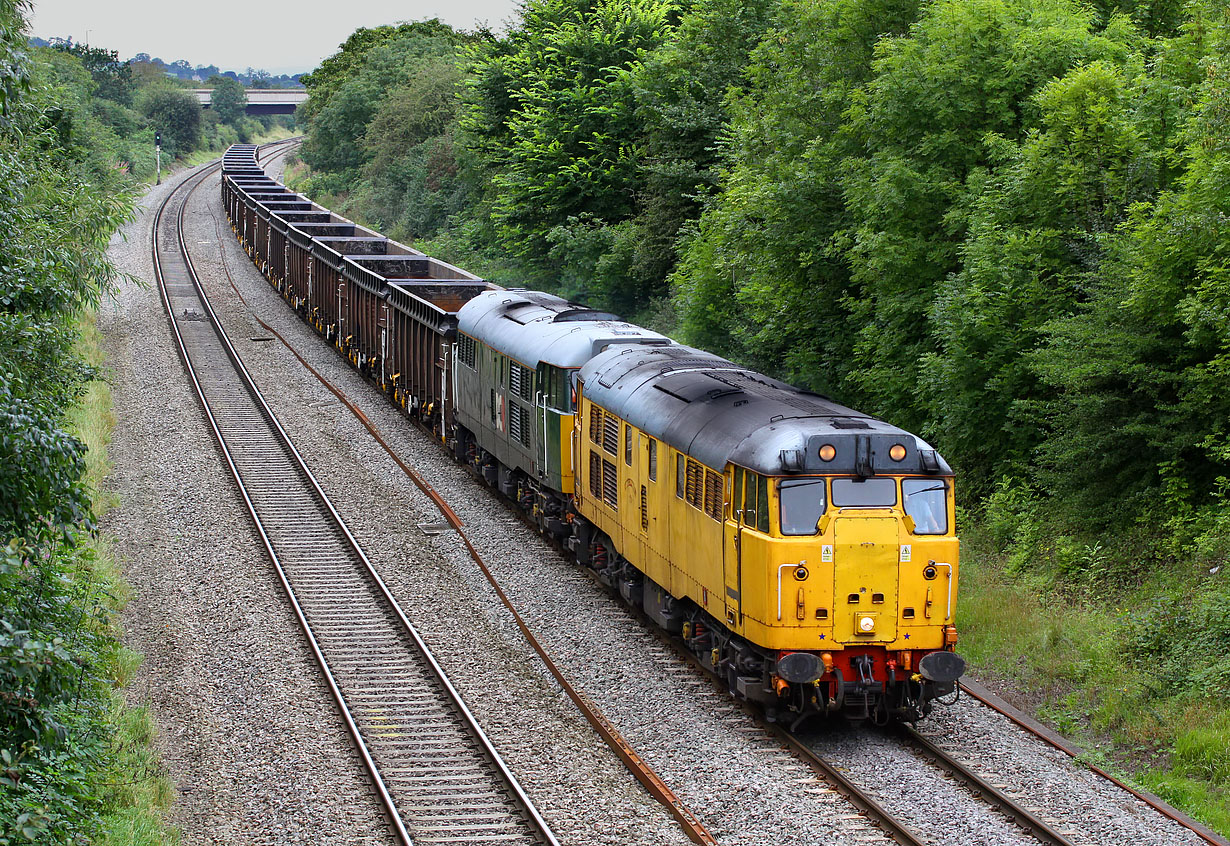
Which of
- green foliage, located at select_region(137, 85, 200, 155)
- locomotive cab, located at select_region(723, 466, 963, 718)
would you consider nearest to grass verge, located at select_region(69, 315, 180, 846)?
locomotive cab, located at select_region(723, 466, 963, 718)

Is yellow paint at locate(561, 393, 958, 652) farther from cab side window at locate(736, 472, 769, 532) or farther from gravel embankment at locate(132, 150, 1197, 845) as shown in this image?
gravel embankment at locate(132, 150, 1197, 845)

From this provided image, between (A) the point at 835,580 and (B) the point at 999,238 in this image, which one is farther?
(B) the point at 999,238

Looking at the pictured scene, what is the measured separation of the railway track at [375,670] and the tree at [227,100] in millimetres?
136306

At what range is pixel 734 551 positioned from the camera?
41.4ft

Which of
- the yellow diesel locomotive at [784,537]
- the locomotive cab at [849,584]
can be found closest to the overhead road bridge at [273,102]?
the yellow diesel locomotive at [784,537]

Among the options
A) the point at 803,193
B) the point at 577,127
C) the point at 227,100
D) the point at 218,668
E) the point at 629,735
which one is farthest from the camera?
the point at 227,100

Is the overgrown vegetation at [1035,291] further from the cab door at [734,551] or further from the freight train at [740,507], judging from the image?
the cab door at [734,551]

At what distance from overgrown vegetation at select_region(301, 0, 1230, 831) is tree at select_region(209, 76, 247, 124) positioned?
134 m

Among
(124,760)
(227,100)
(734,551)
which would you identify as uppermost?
(227,100)

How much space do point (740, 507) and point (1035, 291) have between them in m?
7.88

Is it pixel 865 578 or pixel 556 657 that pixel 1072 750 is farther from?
pixel 556 657

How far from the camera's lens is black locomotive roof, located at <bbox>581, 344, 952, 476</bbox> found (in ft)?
40.3

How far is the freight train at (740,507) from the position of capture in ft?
39.8

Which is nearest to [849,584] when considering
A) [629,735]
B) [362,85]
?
[629,735]
